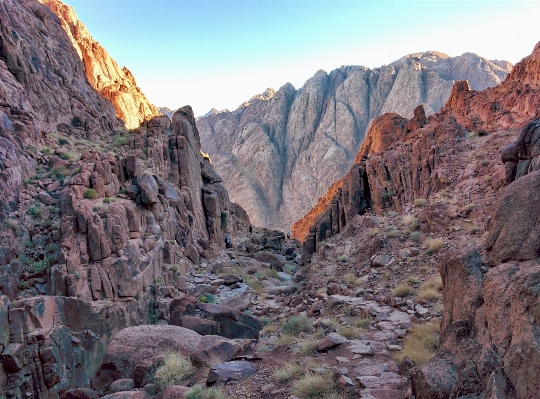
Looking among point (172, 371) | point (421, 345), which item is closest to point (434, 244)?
point (421, 345)

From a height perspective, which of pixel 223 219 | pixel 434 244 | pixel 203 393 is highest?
pixel 223 219

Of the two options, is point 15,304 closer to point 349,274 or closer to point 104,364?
point 104,364

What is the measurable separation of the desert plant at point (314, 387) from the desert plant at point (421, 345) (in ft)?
5.06

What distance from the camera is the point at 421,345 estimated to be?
6.09 metres

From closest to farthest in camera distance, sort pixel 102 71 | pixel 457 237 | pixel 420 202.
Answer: pixel 457 237, pixel 420 202, pixel 102 71

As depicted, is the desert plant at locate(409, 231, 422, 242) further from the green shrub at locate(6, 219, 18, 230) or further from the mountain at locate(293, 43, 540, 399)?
the green shrub at locate(6, 219, 18, 230)

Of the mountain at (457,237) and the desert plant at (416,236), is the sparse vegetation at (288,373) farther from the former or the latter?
the desert plant at (416,236)

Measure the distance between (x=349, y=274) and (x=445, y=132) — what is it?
1196 centimetres

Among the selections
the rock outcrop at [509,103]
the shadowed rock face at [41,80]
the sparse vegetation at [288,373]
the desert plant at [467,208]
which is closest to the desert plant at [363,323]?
the sparse vegetation at [288,373]

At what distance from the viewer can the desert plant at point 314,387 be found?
513 centimetres

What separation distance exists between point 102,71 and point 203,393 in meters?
48.0

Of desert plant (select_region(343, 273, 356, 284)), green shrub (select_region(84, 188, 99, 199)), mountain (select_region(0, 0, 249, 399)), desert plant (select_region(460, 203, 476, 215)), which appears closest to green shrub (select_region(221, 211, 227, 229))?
mountain (select_region(0, 0, 249, 399))

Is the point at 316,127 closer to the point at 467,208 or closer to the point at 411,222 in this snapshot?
the point at 411,222

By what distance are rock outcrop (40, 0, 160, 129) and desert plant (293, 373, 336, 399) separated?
41.2 m
